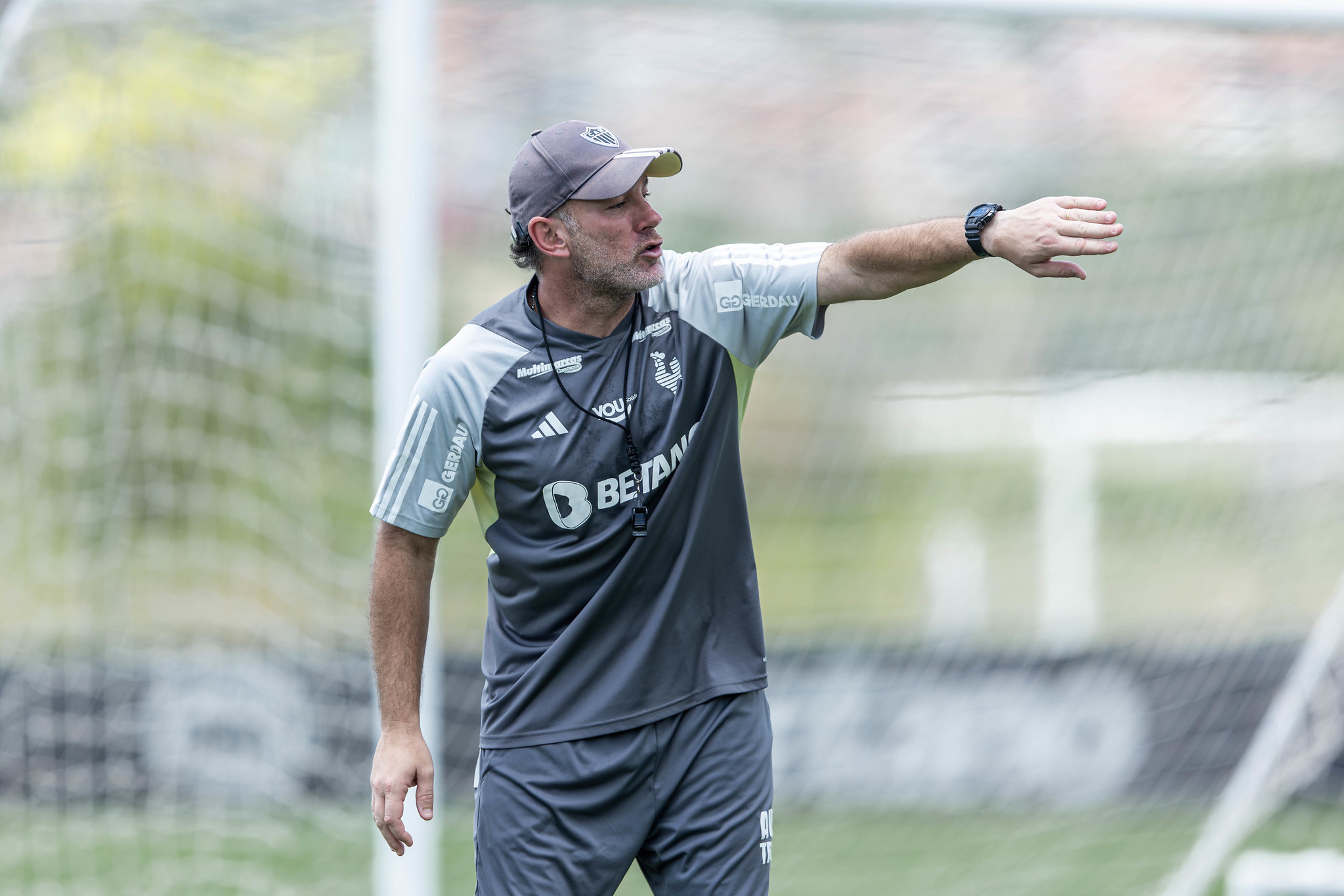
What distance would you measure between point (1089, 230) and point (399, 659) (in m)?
1.71

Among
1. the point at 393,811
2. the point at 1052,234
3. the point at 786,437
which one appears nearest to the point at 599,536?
the point at 393,811

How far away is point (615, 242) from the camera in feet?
9.46

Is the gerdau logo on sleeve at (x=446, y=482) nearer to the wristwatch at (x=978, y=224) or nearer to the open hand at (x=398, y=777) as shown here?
the open hand at (x=398, y=777)

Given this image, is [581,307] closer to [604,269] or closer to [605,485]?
[604,269]

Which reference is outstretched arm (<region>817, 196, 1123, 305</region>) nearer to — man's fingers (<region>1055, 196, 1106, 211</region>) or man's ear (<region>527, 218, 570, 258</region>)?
man's fingers (<region>1055, 196, 1106, 211</region>)

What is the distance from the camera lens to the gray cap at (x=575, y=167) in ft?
9.39

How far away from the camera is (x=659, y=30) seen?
17.5ft

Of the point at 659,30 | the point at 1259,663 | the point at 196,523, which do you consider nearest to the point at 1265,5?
the point at 659,30

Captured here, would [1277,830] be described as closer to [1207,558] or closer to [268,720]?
[1207,558]

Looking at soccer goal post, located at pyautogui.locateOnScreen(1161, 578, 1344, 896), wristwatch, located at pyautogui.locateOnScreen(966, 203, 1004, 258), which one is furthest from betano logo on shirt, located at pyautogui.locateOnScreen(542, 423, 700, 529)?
soccer goal post, located at pyautogui.locateOnScreen(1161, 578, 1344, 896)

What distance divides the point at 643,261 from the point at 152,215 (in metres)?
3.86

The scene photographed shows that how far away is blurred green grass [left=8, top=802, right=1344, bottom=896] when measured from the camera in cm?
609

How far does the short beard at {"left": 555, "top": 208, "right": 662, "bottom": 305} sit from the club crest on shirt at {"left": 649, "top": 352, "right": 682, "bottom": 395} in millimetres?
154

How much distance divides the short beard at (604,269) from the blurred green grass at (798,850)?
3.87 m
